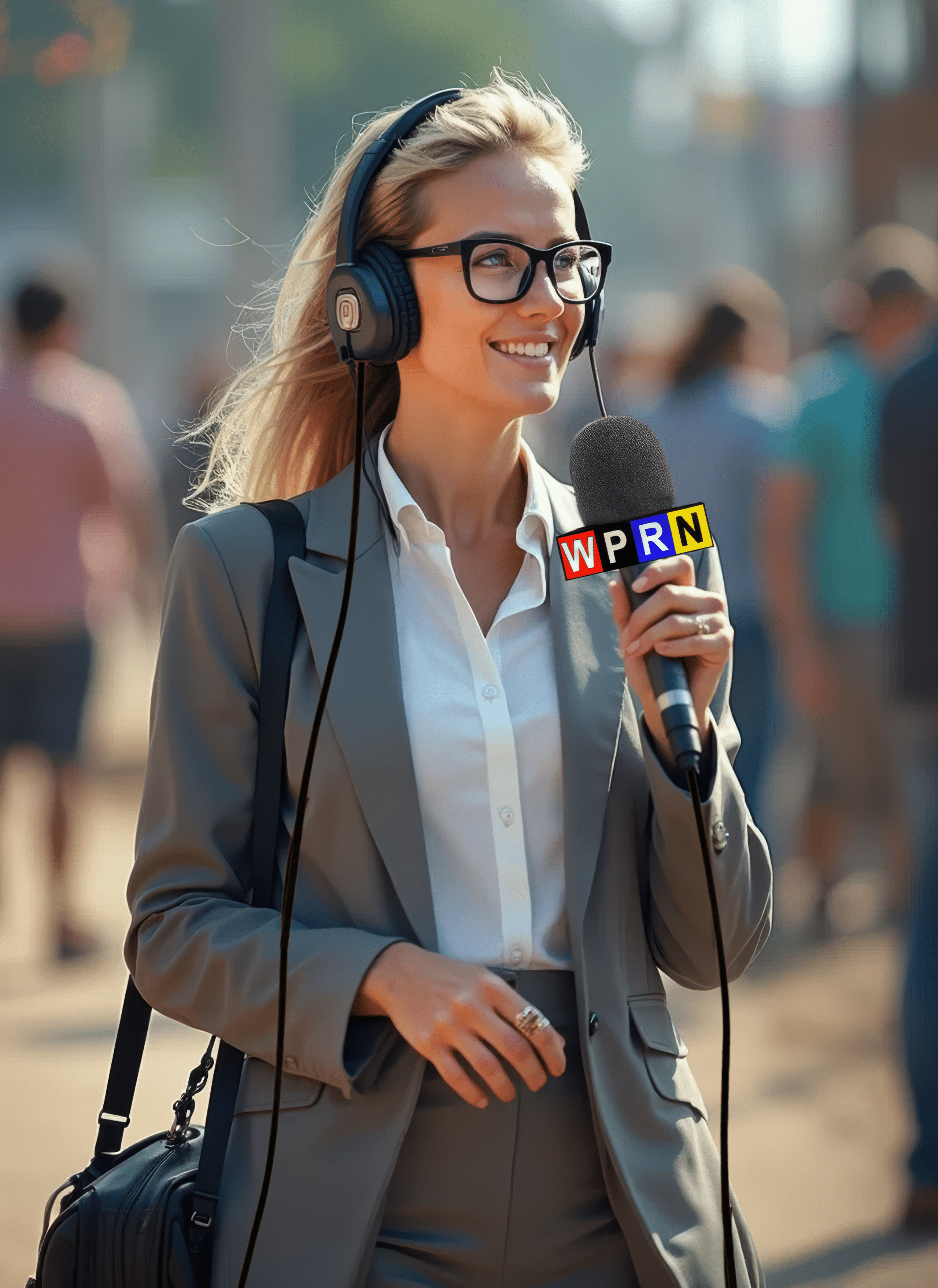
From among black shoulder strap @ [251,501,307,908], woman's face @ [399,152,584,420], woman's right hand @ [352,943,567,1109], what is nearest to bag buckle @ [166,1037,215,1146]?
black shoulder strap @ [251,501,307,908]

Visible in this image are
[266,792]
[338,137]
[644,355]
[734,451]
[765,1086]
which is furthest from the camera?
[338,137]

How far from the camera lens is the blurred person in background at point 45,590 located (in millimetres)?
6551

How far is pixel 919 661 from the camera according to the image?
4.52 metres

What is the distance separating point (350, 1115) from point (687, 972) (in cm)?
47

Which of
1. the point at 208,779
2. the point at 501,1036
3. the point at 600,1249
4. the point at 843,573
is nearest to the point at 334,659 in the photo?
the point at 208,779

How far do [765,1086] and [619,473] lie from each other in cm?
366

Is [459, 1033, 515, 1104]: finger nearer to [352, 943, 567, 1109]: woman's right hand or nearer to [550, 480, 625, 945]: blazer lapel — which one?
[352, 943, 567, 1109]: woman's right hand

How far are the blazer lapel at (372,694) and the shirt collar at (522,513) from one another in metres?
0.04

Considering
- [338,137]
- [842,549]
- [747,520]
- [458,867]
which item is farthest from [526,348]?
[338,137]

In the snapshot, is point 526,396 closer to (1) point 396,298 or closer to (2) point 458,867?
(1) point 396,298

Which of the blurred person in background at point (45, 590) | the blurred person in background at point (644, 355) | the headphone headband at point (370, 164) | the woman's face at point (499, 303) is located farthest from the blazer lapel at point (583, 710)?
the blurred person in background at point (644, 355)

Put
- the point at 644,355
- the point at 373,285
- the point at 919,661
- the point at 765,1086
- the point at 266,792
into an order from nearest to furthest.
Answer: the point at 266,792 → the point at 373,285 → the point at 919,661 → the point at 765,1086 → the point at 644,355

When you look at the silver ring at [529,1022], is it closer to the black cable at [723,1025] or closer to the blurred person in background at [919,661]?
the black cable at [723,1025]

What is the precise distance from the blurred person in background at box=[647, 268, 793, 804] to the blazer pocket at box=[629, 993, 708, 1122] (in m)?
4.11
